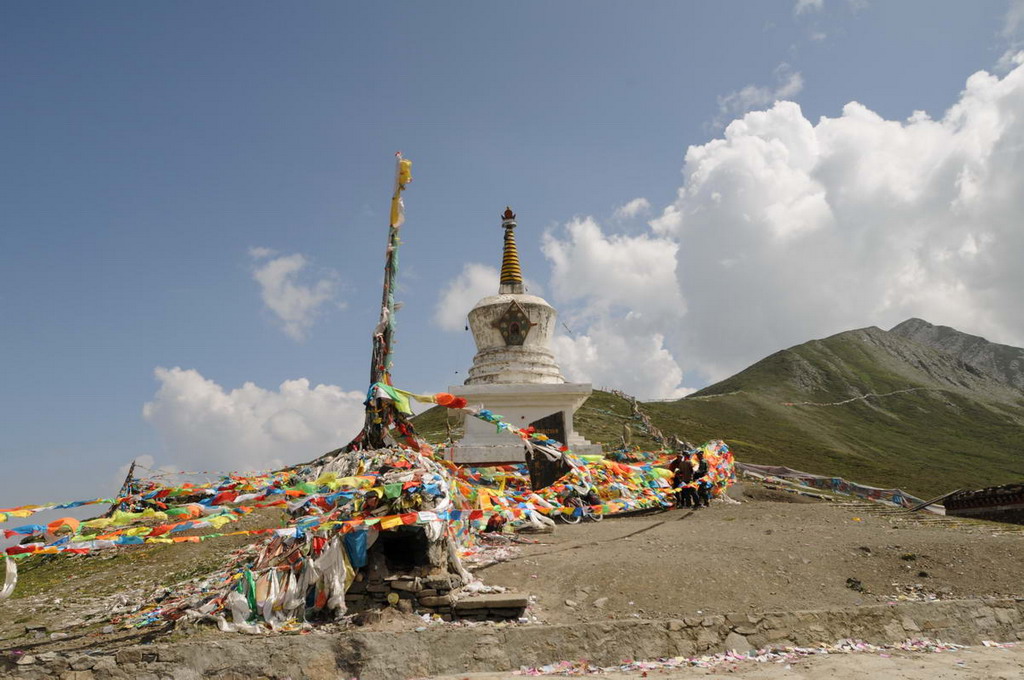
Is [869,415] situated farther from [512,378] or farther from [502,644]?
[502,644]

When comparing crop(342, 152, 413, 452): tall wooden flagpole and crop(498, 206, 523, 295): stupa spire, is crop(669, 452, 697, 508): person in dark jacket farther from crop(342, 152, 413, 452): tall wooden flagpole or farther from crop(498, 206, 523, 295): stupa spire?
crop(498, 206, 523, 295): stupa spire

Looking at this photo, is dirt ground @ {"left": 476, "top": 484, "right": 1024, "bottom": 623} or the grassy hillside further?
the grassy hillside

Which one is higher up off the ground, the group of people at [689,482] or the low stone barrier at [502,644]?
the group of people at [689,482]

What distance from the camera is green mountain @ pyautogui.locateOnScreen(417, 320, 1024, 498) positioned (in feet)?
120

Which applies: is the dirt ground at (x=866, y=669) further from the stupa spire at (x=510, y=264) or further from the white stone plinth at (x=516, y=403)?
the stupa spire at (x=510, y=264)

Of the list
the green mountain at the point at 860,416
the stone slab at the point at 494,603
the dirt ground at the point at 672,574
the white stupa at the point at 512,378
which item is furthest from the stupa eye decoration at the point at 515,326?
the stone slab at the point at 494,603

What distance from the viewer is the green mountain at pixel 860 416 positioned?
120ft

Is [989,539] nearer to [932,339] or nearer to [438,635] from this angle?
[438,635]

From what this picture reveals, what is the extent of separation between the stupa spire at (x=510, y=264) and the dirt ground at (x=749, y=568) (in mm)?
14239

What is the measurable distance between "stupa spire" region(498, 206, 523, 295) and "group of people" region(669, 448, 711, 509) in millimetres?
11262

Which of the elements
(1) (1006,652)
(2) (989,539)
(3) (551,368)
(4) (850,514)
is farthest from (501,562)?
(3) (551,368)

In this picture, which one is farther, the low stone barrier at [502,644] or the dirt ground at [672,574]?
the dirt ground at [672,574]

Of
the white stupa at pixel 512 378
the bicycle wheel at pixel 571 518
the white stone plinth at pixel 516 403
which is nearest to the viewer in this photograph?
the bicycle wheel at pixel 571 518

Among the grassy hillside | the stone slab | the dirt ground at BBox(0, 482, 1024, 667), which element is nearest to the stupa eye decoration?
the dirt ground at BBox(0, 482, 1024, 667)
